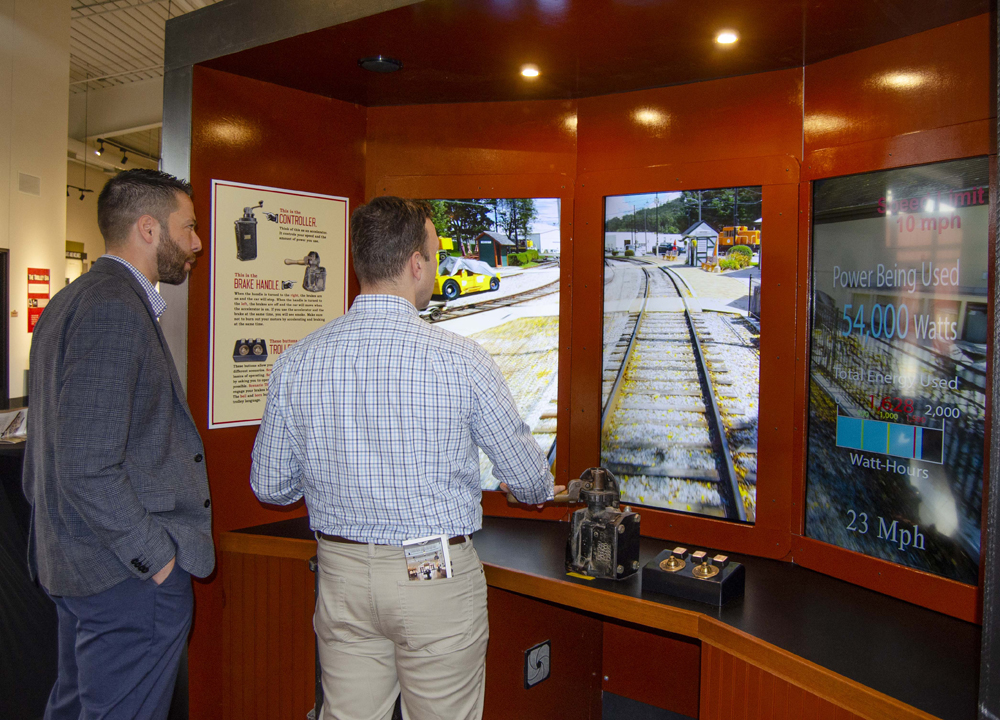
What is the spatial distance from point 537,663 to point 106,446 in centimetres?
174

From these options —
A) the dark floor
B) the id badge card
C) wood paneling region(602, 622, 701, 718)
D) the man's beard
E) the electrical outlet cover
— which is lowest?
the dark floor

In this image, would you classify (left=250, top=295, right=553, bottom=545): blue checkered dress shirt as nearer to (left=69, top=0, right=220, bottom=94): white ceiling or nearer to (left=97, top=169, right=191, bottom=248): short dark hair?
(left=97, top=169, right=191, bottom=248): short dark hair

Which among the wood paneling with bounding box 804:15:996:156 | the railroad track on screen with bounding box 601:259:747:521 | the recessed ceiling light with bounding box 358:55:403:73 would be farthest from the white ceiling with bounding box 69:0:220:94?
the wood paneling with bounding box 804:15:996:156

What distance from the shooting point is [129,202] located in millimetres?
1927

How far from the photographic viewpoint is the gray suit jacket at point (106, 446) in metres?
1.64

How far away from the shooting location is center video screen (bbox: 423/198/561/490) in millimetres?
2887

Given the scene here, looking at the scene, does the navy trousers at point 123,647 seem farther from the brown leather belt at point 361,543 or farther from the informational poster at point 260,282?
the informational poster at point 260,282

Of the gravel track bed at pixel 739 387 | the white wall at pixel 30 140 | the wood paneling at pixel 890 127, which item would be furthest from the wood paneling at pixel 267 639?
the white wall at pixel 30 140

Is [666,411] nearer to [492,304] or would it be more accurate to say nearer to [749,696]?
[492,304]

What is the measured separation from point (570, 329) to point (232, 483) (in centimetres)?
146

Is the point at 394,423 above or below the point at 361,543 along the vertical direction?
above

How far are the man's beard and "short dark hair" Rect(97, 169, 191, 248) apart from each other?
6 cm

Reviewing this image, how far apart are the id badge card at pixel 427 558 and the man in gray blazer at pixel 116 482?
62 cm

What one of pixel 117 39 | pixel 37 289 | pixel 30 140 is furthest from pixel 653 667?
pixel 117 39
